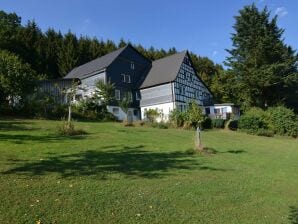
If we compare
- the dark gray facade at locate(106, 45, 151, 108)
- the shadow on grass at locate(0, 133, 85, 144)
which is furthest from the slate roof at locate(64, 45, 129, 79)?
the shadow on grass at locate(0, 133, 85, 144)

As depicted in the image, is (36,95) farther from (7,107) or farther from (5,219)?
(5,219)

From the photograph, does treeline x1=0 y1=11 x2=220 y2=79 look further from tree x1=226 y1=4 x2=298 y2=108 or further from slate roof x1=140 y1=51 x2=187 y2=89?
tree x1=226 y1=4 x2=298 y2=108

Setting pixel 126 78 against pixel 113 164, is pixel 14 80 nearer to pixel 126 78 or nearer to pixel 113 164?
pixel 126 78

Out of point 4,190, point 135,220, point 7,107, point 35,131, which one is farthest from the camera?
point 7,107

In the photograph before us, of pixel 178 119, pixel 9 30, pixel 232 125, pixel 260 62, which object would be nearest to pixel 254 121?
pixel 232 125

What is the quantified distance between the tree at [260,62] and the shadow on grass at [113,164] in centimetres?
3357

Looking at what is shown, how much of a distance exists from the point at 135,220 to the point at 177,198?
6.79 feet

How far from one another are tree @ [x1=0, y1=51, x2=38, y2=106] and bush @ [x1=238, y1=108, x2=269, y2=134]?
69.4 ft

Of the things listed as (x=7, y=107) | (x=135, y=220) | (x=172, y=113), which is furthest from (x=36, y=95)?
(x=135, y=220)

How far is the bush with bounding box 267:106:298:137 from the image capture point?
3740cm

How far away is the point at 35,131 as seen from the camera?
69.5 feet

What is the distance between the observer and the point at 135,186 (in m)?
10.3

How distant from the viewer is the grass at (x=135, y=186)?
8.15 m

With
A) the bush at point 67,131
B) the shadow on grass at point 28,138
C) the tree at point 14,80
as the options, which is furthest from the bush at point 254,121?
the shadow on grass at point 28,138
